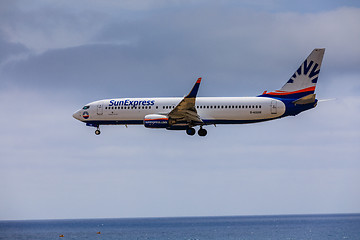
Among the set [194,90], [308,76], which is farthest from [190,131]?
[308,76]

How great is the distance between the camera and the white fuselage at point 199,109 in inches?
3105

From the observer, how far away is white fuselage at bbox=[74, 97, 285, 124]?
259 feet

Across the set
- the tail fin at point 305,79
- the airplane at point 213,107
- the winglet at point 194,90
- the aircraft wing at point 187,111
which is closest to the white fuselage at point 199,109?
the airplane at point 213,107

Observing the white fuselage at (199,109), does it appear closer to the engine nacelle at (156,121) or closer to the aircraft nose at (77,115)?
the aircraft nose at (77,115)

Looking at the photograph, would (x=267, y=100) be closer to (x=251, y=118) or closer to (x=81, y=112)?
(x=251, y=118)

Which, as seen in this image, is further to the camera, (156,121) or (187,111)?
(156,121)

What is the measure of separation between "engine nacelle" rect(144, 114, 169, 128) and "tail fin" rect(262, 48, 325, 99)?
42.1 ft

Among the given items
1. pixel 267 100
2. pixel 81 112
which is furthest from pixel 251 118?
pixel 81 112

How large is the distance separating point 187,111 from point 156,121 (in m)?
3.88

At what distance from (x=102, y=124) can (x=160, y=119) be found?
11234 millimetres

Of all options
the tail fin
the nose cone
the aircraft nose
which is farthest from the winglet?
the aircraft nose

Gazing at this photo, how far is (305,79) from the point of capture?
8256 cm

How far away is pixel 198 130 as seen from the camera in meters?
83.8

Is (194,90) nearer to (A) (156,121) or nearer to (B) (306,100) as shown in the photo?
(A) (156,121)
